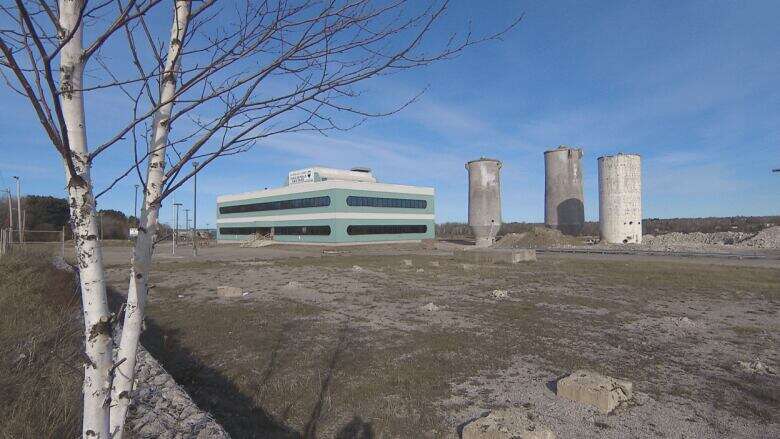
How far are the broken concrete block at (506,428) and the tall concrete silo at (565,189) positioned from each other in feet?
138

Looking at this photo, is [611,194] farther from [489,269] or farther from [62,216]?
[62,216]

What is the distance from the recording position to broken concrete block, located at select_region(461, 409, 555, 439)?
13.3ft

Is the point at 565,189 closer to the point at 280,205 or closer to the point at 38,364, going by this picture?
the point at 280,205

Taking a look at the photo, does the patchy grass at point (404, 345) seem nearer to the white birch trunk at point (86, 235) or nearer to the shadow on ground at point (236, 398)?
the shadow on ground at point (236, 398)

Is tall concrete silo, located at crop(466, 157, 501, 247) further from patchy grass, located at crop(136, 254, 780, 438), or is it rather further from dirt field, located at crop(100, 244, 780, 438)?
dirt field, located at crop(100, 244, 780, 438)

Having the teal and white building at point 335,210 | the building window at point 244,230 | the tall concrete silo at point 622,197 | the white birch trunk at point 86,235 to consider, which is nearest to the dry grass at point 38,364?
the white birch trunk at point 86,235

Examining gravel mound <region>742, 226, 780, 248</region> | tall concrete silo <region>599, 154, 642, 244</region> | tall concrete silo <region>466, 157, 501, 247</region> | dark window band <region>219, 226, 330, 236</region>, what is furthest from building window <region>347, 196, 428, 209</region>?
gravel mound <region>742, 226, 780, 248</region>

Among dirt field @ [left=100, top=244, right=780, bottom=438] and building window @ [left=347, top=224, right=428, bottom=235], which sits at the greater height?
building window @ [left=347, top=224, right=428, bottom=235]

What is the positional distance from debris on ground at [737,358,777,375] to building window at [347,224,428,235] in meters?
37.6

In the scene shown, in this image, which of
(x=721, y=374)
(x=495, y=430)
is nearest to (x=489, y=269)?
(x=721, y=374)

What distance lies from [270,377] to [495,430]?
11.4ft

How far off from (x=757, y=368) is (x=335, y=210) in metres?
37.3

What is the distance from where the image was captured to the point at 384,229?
152ft

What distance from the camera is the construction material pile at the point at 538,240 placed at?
38.1 m
